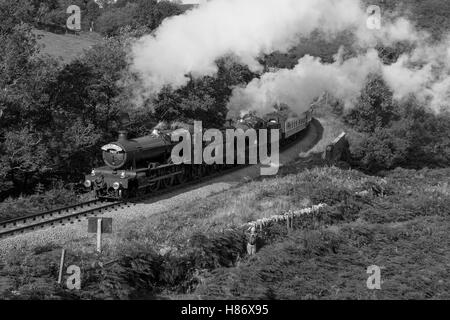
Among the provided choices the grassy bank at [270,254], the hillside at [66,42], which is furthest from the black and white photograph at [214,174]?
the hillside at [66,42]

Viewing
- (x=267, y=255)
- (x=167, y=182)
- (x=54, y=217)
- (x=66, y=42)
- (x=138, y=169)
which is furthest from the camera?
(x=66, y=42)

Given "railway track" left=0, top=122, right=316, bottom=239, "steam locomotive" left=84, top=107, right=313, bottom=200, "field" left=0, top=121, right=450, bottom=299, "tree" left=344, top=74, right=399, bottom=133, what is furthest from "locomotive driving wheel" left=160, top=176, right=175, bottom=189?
"tree" left=344, top=74, right=399, bottom=133

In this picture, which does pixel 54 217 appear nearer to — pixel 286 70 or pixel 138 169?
pixel 138 169

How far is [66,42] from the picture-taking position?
67375 mm

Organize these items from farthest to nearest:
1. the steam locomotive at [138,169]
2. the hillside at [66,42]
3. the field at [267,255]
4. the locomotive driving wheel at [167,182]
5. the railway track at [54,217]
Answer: the hillside at [66,42] < the locomotive driving wheel at [167,182] < the steam locomotive at [138,169] < the railway track at [54,217] < the field at [267,255]

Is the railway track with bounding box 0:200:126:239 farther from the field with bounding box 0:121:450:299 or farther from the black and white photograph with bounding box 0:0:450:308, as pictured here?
the field with bounding box 0:121:450:299

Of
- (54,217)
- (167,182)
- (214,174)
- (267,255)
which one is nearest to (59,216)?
(54,217)

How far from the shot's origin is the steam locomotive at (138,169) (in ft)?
77.4

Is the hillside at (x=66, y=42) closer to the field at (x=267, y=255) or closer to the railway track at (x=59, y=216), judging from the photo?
the railway track at (x=59, y=216)

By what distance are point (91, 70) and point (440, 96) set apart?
21515 millimetres

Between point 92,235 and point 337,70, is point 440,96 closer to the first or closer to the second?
point 337,70

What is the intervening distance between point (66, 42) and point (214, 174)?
43.5 m

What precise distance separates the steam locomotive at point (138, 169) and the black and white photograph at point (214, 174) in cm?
9
